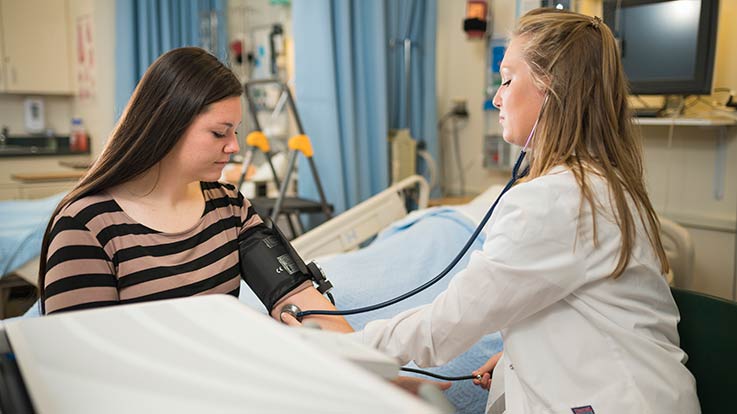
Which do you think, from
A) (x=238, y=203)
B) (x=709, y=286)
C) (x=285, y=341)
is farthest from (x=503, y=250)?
(x=709, y=286)

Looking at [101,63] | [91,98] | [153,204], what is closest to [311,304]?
[153,204]

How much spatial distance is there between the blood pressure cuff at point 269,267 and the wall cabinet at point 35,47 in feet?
13.3

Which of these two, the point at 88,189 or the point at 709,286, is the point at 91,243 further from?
the point at 709,286

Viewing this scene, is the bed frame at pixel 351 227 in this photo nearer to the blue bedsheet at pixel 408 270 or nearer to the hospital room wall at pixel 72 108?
the blue bedsheet at pixel 408 270

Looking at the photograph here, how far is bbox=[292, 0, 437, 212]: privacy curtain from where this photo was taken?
323 centimetres

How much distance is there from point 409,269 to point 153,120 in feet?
3.46

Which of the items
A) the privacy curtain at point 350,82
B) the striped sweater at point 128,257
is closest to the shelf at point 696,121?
the privacy curtain at point 350,82

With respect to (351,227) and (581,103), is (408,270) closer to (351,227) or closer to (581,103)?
(351,227)

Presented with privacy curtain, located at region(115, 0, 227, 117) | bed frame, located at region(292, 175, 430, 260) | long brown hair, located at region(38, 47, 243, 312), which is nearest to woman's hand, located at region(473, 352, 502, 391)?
long brown hair, located at region(38, 47, 243, 312)

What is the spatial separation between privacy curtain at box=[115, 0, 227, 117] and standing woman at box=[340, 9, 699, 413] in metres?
3.31

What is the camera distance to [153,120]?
126 cm

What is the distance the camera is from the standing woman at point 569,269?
1008mm

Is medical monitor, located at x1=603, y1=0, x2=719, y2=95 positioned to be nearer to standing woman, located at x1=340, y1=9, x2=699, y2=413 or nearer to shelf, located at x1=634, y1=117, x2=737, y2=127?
shelf, located at x1=634, y1=117, x2=737, y2=127

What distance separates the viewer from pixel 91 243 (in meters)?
1.20
